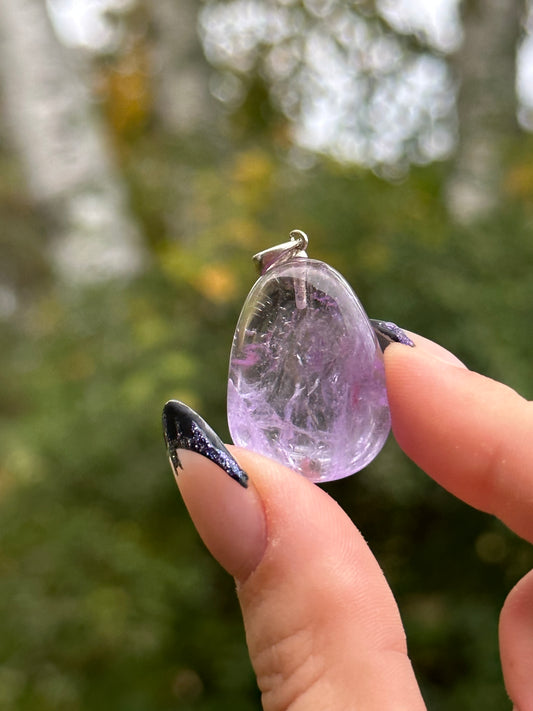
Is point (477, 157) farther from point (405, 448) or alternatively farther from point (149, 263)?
point (405, 448)

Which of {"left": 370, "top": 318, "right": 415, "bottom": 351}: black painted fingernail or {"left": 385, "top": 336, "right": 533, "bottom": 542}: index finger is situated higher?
{"left": 370, "top": 318, "right": 415, "bottom": 351}: black painted fingernail

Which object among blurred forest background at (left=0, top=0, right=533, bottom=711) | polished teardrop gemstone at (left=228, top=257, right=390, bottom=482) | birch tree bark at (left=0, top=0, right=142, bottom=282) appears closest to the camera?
polished teardrop gemstone at (left=228, top=257, right=390, bottom=482)

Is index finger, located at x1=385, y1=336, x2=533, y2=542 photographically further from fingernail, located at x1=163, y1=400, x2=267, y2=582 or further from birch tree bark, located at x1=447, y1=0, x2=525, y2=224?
birch tree bark, located at x1=447, y1=0, x2=525, y2=224

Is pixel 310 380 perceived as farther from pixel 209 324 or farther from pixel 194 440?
pixel 209 324

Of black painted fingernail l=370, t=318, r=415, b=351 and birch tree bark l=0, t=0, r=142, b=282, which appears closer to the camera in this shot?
black painted fingernail l=370, t=318, r=415, b=351

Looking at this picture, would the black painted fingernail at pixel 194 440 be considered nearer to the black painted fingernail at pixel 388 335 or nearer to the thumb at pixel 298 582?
the thumb at pixel 298 582

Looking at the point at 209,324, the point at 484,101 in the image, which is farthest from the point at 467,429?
the point at 484,101

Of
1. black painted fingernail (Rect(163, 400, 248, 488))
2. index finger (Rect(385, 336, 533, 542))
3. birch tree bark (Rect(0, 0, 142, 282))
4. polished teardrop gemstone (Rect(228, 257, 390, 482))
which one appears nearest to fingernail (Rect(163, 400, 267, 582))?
black painted fingernail (Rect(163, 400, 248, 488))

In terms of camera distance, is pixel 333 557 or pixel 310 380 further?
pixel 310 380
